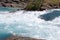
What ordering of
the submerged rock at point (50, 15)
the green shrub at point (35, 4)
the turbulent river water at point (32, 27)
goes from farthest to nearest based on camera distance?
the green shrub at point (35, 4)
the submerged rock at point (50, 15)
the turbulent river water at point (32, 27)

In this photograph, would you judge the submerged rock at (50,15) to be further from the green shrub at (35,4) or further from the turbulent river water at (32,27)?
the green shrub at (35,4)

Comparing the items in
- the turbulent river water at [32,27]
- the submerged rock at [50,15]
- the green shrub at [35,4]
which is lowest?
the turbulent river water at [32,27]

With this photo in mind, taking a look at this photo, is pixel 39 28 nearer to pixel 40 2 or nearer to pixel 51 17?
pixel 51 17

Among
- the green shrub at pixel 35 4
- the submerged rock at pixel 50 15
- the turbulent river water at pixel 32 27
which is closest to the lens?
the turbulent river water at pixel 32 27

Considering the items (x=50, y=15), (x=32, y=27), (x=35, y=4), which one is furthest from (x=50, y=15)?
(x=35, y=4)

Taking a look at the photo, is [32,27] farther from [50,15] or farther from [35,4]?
[35,4]

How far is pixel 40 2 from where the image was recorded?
1964 cm

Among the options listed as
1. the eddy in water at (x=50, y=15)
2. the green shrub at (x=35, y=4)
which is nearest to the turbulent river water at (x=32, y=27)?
the eddy in water at (x=50, y=15)

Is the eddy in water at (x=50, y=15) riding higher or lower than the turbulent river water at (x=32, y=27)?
higher

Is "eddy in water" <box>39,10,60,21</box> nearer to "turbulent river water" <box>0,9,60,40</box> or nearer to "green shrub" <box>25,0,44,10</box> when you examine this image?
"turbulent river water" <box>0,9,60,40</box>

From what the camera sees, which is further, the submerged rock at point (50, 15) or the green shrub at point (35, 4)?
the green shrub at point (35, 4)

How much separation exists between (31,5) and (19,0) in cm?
2163

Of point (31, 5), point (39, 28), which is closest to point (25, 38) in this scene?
point (39, 28)

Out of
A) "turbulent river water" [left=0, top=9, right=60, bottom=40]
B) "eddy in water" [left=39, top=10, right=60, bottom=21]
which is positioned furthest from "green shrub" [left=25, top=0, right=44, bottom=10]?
"eddy in water" [left=39, top=10, right=60, bottom=21]
